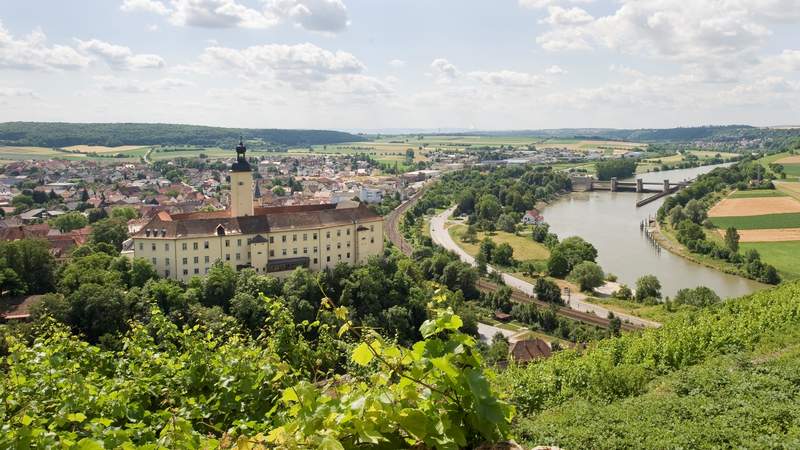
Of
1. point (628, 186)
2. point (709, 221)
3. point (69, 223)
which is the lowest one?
point (69, 223)

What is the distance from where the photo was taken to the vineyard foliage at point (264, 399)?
6.82ft

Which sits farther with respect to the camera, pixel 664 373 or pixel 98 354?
pixel 664 373

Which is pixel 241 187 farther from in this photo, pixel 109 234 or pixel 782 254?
pixel 782 254

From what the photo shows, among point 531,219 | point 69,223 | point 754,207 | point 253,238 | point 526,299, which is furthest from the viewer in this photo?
point 531,219

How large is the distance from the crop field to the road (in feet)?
68.8

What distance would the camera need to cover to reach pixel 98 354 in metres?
5.10

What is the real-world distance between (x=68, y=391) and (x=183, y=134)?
14022 cm

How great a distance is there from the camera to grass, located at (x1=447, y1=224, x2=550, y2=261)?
1421 inches

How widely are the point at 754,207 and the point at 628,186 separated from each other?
23.4 meters

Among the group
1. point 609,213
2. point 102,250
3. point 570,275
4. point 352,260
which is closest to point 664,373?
point 352,260

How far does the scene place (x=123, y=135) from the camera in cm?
12425

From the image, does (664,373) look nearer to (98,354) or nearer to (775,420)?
(775,420)

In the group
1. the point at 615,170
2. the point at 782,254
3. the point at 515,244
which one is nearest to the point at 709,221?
the point at 782,254

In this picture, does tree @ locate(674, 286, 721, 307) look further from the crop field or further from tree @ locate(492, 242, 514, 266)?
the crop field
